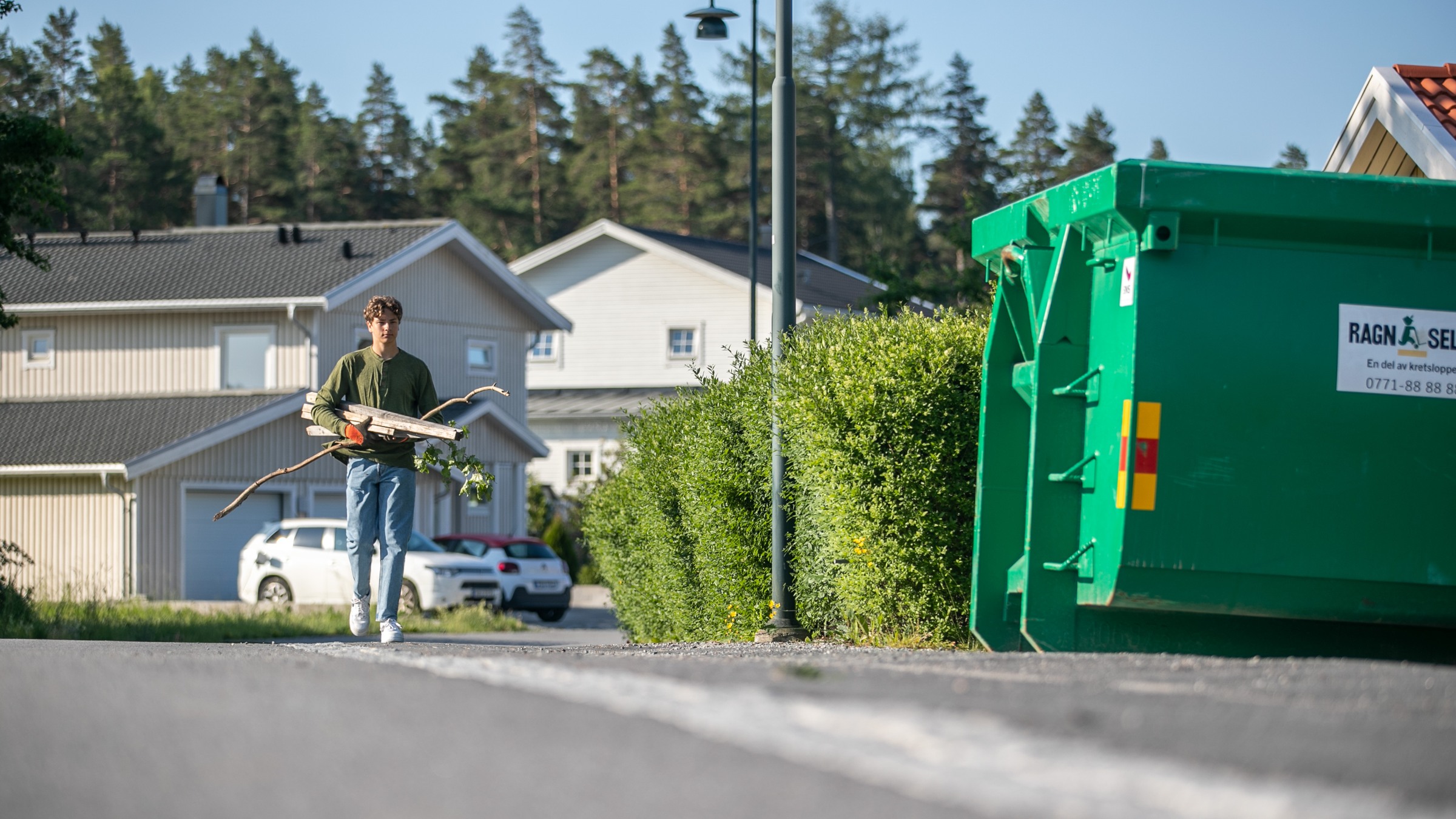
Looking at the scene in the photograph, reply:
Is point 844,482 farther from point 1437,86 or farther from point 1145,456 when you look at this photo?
point 1437,86

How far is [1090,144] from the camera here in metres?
78.1

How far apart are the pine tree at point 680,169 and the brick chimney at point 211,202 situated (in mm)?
26704

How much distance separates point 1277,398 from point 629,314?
3991 centimetres

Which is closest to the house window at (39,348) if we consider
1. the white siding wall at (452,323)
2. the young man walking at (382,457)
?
the white siding wall at (452,323)

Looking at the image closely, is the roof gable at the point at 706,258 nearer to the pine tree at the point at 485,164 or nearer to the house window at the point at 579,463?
the house window at the point at 579,463

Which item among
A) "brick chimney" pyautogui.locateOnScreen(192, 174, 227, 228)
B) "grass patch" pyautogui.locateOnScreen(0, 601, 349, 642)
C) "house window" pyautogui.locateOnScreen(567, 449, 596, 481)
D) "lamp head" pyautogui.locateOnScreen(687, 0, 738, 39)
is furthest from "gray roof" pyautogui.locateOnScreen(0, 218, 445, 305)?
"lamp head" pyautogui.locateOnScreen(687, 0, 738, 39)

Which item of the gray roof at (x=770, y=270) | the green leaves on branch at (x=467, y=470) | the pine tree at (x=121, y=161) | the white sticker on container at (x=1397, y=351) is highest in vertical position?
the pine tree at (x=121, y=161)

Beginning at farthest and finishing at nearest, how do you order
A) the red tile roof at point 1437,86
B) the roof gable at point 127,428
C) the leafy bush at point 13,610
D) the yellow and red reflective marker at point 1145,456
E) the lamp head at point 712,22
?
the roof gable at point 127,428
the lamp head at point 712,22
the leafy bush at point 13,610
the red tile roof at point 1437,86
the yellow and red reflective marker at point 1145,456

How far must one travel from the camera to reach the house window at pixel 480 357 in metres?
38.2

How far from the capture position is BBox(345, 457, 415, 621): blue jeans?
966 centimetres

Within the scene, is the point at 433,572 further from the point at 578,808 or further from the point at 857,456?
the point at 578,808

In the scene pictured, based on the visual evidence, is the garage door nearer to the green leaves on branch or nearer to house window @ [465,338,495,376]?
house window @ [465,338,495,376]

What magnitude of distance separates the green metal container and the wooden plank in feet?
12.3

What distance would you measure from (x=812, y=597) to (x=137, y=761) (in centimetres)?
668
